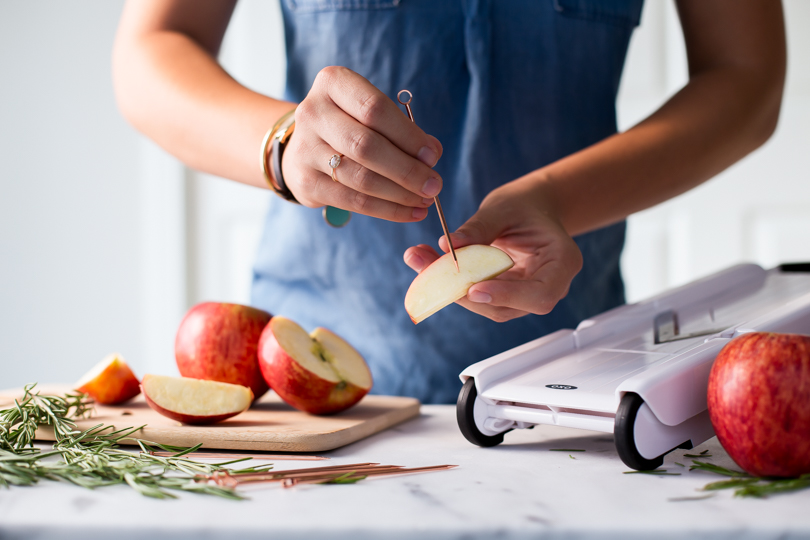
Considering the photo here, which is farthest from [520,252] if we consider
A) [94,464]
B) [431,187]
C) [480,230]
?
[94,464]

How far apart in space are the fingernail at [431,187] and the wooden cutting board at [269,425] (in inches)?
11.2

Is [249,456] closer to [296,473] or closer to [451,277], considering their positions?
[296,473]

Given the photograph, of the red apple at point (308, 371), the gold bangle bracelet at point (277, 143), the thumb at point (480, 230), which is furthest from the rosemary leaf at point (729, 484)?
the gold bangle bracelet at point (277, 143)

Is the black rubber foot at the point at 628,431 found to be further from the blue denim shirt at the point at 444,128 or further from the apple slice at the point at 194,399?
the blue denim shirt at the point at 444,128

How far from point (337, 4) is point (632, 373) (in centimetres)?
84

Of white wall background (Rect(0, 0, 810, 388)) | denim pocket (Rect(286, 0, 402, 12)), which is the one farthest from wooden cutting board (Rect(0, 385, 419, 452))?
white wall background (Rect(0, 0, 810, 388))

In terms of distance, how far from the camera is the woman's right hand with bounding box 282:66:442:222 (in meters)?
0.70

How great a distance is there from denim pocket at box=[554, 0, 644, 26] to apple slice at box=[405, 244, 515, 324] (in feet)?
2.19

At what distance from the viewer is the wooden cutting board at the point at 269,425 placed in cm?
77

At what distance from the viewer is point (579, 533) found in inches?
20.1

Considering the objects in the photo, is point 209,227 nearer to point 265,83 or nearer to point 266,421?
point 265,83

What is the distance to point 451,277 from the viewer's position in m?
0.76

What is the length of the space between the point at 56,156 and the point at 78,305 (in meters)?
0.62

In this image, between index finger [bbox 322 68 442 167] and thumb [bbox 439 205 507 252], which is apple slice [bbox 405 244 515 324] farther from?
index finger [bbox 322 68 442 167]
